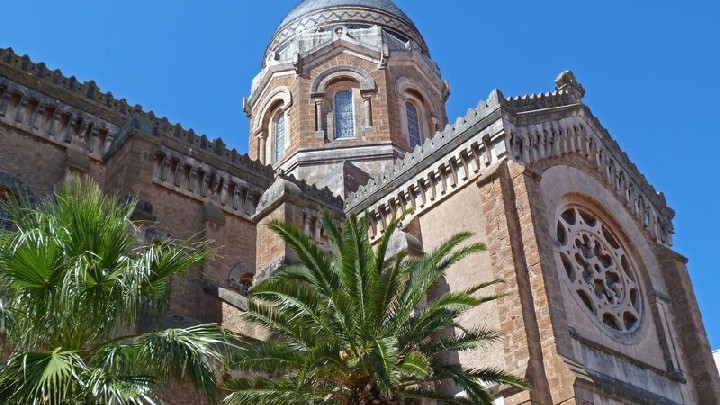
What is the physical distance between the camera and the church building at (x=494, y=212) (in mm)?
15281

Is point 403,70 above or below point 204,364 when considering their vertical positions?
above

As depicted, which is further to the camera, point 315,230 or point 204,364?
point 315,230

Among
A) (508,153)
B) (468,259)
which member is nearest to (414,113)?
(508,153)

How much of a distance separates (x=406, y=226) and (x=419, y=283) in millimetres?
6115

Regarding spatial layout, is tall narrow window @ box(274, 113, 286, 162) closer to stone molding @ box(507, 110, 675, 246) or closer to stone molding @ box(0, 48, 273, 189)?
stone molding @ box(0, 48, 273, 189)

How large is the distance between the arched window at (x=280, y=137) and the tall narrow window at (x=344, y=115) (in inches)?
71.8

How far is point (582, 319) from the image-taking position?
1619 centimetres

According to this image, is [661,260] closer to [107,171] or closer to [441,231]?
[441,231]

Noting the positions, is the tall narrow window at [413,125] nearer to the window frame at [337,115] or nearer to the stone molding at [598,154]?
the window frame at [337,115]

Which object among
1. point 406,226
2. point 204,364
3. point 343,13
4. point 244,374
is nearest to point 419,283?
point 244,374

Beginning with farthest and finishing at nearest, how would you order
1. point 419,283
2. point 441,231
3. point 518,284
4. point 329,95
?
point 329,95 < point 441,231 < point 518,284 < point 419,283

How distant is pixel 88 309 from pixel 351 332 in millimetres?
4331

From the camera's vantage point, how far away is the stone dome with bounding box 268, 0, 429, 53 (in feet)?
94.6

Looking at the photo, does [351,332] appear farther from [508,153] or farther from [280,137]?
[280,137]
